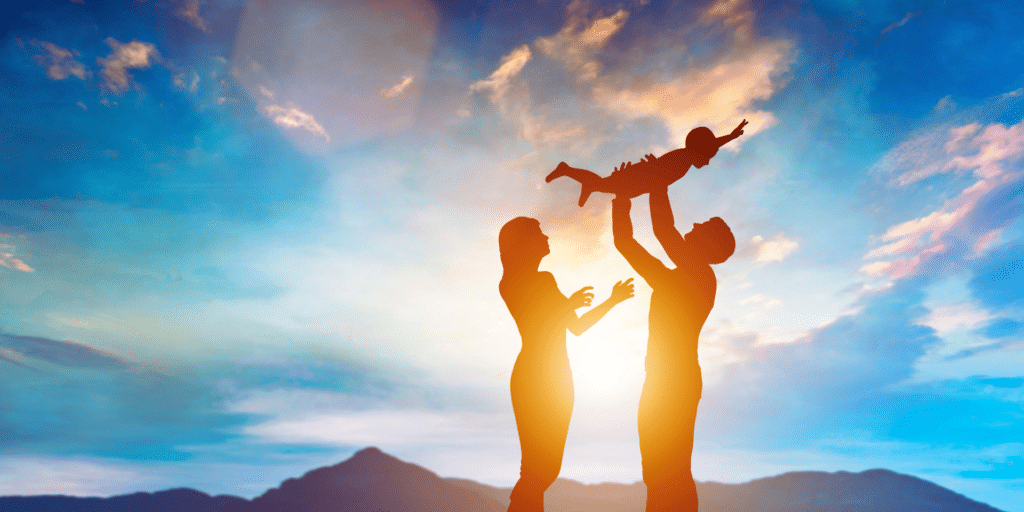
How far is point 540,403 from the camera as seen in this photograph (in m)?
8.38

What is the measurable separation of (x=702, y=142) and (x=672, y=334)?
325 centimetres

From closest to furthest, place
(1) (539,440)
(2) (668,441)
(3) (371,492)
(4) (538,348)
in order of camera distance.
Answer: (2) (668,441) → (1) (539,440) → (4) (538,348) → (3) (371,492)

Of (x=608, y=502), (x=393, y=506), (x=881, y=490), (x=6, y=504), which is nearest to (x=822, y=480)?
(x=881, y=490)

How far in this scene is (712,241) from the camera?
28.4ft

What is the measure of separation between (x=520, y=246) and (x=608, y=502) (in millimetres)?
122202

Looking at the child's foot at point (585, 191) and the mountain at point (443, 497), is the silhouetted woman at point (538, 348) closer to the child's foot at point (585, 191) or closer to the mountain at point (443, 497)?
the child's foot at point (585, 191)

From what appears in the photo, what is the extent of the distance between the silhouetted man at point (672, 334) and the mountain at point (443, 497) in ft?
360

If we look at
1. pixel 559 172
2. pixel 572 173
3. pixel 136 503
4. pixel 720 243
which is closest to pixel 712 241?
pixel 720 243

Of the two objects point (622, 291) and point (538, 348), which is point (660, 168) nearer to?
point (622, 291)

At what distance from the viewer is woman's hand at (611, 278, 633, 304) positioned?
30.1 ft

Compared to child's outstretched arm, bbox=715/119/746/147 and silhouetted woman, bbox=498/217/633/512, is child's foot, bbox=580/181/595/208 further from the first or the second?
child's outstretched arm, bbox=715/119/746/147

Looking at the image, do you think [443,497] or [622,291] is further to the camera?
[443,497]

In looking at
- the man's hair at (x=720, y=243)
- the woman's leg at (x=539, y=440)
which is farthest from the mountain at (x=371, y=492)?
the man's hair at (x=720, y=243)

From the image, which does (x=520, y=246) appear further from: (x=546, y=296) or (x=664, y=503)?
(x=664, y=503)
